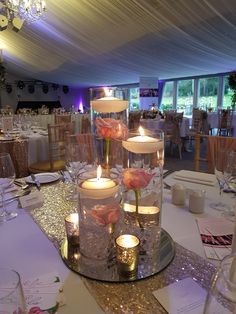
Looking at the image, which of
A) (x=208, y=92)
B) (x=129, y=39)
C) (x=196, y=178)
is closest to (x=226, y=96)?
(x=208, y=92)

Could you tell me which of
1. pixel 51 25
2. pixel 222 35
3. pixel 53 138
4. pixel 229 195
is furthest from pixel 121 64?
pixel 229 195

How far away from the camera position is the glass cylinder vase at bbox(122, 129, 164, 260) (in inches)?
27.8

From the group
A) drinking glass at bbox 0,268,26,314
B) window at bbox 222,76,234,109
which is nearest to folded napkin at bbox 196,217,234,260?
drinking glass at bbox 0,268,26,314

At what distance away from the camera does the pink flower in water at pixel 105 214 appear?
2.00ft

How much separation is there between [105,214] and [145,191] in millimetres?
182

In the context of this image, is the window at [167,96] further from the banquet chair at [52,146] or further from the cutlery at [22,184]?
the cutlery at [22,184]

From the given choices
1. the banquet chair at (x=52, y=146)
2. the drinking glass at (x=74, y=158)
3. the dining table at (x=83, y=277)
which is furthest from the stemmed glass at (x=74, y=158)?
the banquet chair at (x=52, y=146)

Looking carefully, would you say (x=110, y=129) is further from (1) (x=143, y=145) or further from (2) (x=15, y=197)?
(2) (x=15, y=197)

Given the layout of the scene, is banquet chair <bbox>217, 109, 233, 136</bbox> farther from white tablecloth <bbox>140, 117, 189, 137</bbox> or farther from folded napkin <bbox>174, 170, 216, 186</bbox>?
folded napkin <bbox>174, 170, 216, 186</bbox>

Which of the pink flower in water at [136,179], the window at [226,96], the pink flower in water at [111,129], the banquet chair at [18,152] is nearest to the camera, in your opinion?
the pink flower in water at [136,179]

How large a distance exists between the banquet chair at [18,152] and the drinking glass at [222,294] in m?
2.27

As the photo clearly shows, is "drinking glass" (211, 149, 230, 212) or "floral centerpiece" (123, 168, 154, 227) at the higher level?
"floral centerpiece" (123, 168, 154, 227)

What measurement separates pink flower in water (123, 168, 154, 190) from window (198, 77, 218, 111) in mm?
9626

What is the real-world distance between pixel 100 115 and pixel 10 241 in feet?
1.53
